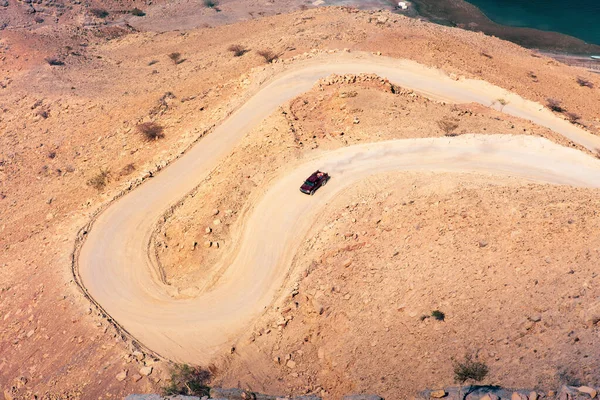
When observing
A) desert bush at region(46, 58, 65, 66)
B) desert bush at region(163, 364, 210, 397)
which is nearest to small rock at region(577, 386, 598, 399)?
desert bush at region(163, 364, 210, 397)

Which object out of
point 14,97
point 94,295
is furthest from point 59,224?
point 14,97

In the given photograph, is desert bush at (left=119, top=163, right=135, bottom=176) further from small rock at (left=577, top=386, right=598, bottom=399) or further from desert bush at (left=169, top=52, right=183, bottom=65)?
small rock at (left=577, top=386, right=598, bottom=399)

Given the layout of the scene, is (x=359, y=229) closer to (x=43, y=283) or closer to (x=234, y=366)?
(x=234, y=366)

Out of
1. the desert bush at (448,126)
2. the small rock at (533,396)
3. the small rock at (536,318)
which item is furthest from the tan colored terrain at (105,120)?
the desert bush at (448,126)

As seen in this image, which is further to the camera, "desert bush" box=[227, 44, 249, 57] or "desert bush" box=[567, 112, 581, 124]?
"desert bush" box=[227, 44, 249, 57]

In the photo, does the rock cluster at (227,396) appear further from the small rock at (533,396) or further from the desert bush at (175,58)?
the desert bush at (175,58)

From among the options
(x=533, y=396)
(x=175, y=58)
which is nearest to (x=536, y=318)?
A: (x=533, y=396)

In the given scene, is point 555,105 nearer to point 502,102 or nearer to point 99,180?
point 502,102
